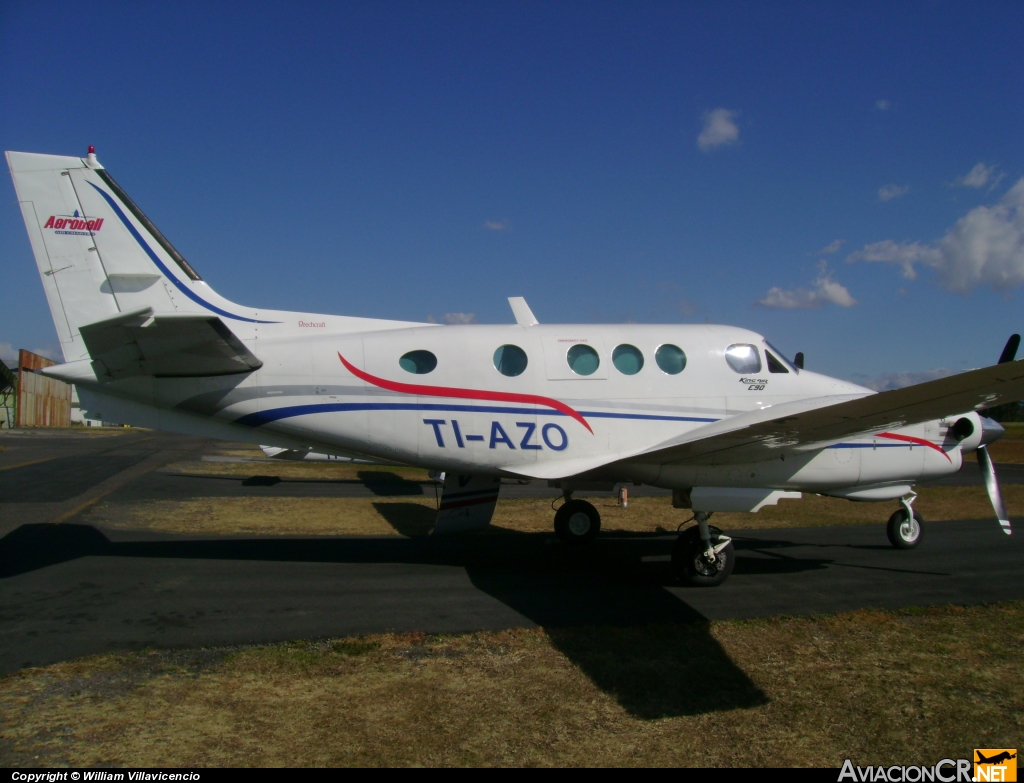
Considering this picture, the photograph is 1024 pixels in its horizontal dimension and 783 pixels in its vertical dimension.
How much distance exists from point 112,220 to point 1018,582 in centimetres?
1343

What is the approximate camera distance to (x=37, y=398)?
71438 millimetres

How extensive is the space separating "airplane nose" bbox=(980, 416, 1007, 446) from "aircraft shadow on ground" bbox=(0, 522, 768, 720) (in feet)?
17.2

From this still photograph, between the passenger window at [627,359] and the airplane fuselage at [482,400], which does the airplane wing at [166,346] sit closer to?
the airplane fuselage at [482,400]

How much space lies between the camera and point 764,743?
15.7ft

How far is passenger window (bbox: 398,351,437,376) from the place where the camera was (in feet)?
29.5

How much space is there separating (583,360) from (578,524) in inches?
154

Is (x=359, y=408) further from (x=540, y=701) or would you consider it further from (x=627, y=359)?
(x=540, y=701)

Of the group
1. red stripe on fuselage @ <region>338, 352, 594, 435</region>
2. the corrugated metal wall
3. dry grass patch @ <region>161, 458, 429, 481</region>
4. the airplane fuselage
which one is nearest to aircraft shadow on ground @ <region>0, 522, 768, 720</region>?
the airplane fuselage

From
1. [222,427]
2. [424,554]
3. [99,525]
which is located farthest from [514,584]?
[99,525]

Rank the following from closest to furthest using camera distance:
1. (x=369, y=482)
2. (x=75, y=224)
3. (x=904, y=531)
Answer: (x=75, y=224) → (x=904, y=531) → (x=369, y=482)

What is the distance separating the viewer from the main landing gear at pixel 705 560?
356 inches

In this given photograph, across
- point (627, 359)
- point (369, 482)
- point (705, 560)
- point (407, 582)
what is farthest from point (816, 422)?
point (369, 482)

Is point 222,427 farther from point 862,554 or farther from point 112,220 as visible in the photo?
point 862,554

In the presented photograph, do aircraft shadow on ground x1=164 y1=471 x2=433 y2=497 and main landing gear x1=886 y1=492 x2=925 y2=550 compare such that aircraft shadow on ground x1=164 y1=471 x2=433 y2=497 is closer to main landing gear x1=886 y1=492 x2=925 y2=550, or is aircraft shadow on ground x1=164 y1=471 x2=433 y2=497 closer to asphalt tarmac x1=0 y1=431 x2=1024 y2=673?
asphalt tarmac x1=0 y1=431 x2=1024 y2=673
